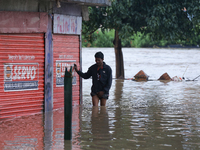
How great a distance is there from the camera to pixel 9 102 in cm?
1027

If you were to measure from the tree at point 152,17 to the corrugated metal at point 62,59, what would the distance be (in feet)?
22.1

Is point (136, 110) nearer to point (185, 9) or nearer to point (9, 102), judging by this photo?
point (9, 102)

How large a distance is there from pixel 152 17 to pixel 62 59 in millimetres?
7850

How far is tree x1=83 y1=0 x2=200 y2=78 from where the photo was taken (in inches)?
749

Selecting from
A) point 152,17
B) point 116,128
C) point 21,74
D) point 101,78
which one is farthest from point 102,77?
point 152,17

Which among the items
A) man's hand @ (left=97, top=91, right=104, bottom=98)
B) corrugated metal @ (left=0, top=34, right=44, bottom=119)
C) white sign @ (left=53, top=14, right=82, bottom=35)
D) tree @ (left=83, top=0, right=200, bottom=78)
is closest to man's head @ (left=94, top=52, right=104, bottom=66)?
man's hand @ (left=97, top=91, right=104, bottom=98)

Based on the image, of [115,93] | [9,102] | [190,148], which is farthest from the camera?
[115,93]

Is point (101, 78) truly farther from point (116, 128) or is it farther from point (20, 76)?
point (20, 76)

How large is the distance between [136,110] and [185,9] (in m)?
10.4

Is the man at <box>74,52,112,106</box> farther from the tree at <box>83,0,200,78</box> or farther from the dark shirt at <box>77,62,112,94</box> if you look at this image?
the tree at <box>83,0,200,78</box>

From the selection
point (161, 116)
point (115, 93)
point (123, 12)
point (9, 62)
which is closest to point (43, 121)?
point (9, 62)

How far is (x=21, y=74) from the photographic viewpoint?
34.8 feet

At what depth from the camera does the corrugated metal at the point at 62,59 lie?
11727 millimetres

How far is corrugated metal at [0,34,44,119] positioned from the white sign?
0.64 metres
